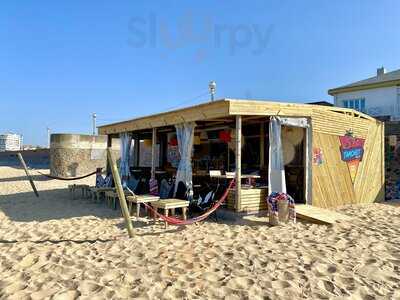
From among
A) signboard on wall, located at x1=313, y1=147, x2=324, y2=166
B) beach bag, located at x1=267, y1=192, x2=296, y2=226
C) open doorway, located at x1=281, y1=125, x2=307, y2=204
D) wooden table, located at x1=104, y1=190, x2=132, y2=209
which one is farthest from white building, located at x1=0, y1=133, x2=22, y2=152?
beach bag, located at x1=267, y1=192, x2=296, y2=226

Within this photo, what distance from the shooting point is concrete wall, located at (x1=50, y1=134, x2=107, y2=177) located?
18.2 m

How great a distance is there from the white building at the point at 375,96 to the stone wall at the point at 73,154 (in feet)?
48.9

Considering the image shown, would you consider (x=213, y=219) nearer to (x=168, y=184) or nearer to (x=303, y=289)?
(x=168, y=184)

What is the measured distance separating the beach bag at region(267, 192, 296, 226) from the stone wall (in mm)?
14085

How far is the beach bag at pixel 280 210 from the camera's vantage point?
6.70 metres

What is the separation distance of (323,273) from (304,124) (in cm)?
480

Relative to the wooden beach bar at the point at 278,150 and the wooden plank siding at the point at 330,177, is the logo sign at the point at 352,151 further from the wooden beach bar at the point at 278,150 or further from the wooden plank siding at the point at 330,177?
the wooden plank siding at the point at 330,177

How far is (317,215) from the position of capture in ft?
23.0

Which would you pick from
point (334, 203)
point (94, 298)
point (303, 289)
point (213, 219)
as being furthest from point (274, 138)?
point (94, 298)

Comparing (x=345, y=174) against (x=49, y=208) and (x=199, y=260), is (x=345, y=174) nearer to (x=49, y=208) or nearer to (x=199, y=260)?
(x=199, y=260)

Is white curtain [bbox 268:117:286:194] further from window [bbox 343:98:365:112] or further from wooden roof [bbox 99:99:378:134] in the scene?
window [bbox 343:98:365:112]

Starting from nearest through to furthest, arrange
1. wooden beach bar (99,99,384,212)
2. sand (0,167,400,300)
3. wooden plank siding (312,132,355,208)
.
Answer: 1. sand (0,167,400,300)
2. wooden beach bar (99,99,384,212)
3. wooden plank siding (312,132,355,208)

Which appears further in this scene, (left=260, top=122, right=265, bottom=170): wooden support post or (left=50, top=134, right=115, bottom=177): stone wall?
(left=50, top=134, right=115, bottom=177): stone wall

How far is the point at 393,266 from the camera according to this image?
4.29m
